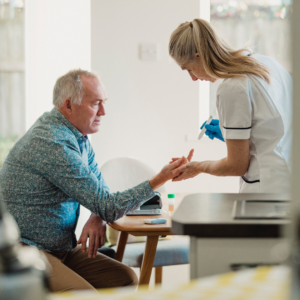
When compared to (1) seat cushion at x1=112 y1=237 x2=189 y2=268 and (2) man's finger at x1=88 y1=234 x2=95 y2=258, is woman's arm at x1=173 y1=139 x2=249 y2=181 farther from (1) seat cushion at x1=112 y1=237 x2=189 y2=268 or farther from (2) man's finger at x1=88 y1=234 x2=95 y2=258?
(1) seat cushion at x1=112 y1=237 x2=189 y2=268

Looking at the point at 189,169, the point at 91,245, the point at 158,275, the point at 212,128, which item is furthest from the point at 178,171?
the point at 158,275

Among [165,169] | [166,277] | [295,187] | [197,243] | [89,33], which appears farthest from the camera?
[89,33]

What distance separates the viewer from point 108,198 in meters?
1.42

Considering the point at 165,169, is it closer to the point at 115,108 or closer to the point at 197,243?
the point at 197,243

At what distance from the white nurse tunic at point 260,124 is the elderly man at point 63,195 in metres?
0.33

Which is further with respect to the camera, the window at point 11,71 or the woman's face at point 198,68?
the window at point 11,71

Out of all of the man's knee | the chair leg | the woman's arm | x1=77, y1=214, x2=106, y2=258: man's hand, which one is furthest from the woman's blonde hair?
the chair leg

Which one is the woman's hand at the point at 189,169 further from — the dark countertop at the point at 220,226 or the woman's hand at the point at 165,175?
the dark countertop at the point at 220,226

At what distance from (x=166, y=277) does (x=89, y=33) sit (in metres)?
1.95

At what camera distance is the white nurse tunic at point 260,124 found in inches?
51.6

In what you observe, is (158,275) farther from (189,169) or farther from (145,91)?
(145,91)

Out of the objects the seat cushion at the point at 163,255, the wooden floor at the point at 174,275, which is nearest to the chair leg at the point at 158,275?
the wooden floor at the point at 174,275

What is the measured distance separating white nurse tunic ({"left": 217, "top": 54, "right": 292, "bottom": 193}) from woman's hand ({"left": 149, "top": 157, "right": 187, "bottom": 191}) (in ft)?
0.92

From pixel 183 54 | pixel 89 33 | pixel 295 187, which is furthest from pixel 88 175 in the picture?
pixel 89 33
